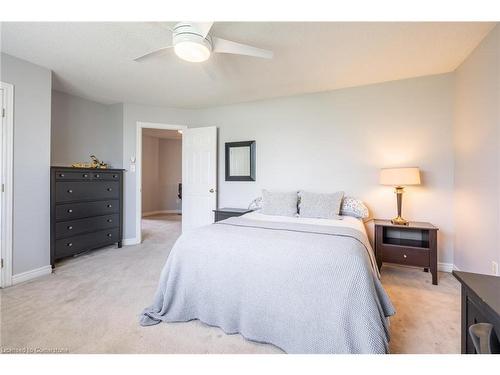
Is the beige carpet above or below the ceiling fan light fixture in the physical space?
below

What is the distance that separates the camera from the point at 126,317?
184 cm

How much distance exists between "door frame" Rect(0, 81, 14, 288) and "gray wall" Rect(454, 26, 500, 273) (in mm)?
4398

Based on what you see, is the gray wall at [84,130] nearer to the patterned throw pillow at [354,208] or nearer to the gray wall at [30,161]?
the gray wall at [30,161]

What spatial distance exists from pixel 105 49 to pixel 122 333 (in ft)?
8.13

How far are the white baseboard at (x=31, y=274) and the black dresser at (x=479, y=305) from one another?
11.6 feet

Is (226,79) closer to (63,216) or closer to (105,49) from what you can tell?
(105,49)

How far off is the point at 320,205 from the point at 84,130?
3.76 meters

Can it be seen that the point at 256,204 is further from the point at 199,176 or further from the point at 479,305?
the point at 479,305

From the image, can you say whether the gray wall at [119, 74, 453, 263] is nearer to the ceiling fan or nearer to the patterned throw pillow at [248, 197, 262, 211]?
the patterned throw pillow at [248, 197, 262, 211]

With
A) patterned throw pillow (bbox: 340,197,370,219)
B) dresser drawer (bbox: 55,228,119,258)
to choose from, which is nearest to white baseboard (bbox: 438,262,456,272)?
patterned throw pillow (bbox: 340,197,370,219)

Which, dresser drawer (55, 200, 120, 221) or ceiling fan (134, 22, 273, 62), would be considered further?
dresser drawer (55, 200, 120, 221)

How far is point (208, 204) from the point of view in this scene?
4.02m

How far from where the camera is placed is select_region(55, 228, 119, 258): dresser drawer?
292cm
